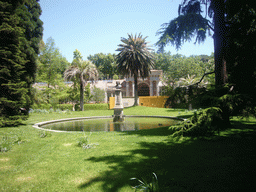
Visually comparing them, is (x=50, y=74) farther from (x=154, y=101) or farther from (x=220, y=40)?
(x=220, y=40)

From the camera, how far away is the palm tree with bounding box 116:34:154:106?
27047 millimetres

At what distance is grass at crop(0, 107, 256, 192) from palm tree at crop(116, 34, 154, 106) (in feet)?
73.4

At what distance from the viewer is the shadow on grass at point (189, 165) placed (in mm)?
2910

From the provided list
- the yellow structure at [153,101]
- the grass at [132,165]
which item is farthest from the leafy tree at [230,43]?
the yellow structure at [153,101]

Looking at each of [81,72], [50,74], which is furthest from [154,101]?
[50,74]

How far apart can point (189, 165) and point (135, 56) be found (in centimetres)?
2448

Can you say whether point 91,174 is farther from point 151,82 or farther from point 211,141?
point 151,82

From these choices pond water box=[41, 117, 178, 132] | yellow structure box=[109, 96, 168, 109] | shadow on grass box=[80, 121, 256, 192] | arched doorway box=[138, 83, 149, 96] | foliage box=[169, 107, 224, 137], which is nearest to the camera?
shadow on grass box=[80, 121, 256, 192]

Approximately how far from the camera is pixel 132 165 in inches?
151

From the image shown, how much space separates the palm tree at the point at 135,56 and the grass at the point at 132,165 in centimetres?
2236

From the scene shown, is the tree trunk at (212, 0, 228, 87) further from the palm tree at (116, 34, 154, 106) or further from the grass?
the palm tree at (116, 34, 154, 106)

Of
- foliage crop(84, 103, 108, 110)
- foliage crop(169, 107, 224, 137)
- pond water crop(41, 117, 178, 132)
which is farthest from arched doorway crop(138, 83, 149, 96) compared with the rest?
foliage crop(169, 107, 224, 137)

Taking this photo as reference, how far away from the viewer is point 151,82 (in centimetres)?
3975

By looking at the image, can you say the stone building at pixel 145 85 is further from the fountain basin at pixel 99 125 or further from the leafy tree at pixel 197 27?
the leafy tree at pixel 197 27
